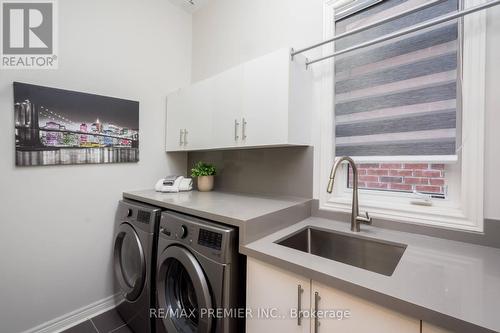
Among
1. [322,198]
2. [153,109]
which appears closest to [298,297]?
[322,198]

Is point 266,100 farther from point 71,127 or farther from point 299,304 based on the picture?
point 71,127

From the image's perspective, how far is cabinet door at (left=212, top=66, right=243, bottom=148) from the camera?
165cm

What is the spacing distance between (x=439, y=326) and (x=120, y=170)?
7.20ft

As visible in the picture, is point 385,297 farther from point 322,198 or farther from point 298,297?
point 322,198

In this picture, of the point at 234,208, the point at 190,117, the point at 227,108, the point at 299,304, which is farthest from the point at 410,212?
the point at 190,117

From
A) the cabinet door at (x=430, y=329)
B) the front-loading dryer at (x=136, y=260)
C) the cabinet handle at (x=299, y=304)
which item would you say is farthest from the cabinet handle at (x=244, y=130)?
the cabinet door at (x=430, y=329)

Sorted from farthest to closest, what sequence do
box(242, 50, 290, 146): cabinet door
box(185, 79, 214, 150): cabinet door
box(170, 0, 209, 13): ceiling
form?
1. box(170, 0, 209, 13): ceiling
2. box(185, 79, 214, 150): cabinet door
3. box(242, 50, 290, 146): cabinet door

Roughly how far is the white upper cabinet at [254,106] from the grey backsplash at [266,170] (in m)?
0.20

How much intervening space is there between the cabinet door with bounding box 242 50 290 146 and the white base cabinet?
31.3 inches

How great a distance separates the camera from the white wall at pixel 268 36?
3.43 ft

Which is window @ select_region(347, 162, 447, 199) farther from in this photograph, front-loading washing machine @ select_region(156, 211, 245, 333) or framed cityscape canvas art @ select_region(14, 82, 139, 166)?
framed cityscape canvas art @ select_region(14, 82, 139, 166)

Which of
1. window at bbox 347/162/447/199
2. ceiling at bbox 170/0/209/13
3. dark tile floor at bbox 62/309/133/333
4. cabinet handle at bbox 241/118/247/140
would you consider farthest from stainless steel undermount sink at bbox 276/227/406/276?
ceiling at bbox 170/0/209/13

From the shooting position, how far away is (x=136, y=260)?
1.57 m

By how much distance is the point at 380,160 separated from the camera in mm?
1388
